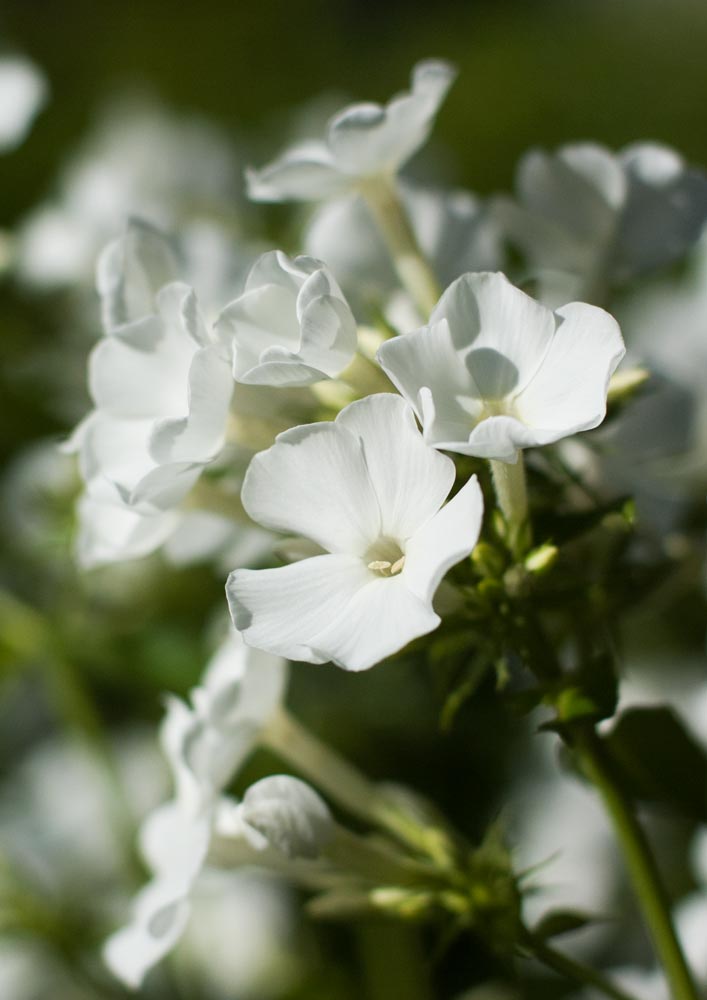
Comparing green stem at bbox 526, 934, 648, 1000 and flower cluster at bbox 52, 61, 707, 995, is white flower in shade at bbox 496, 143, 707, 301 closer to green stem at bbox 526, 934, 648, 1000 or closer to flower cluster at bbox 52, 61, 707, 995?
flower cluster at bbox 52, 61, 707, 995

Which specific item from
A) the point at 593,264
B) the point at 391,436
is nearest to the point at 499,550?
the point at 391,436

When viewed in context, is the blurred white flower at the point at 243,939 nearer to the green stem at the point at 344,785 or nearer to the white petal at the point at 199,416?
the green stem at the point at 344,785

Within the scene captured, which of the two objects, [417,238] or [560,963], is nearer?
[560,963]

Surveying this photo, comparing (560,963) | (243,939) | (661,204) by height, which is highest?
(661,204)

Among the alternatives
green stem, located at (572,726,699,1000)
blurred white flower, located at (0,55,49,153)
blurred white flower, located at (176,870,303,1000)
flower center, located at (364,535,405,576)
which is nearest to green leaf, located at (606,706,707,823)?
green stem, located at (572,726,699,1000)

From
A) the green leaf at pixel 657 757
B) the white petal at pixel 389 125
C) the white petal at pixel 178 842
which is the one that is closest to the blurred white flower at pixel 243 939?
the white petal at pixel 178 842

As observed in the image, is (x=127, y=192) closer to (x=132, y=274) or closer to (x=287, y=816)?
(x=132, y=274)

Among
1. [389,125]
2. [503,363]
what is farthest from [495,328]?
[389,125]

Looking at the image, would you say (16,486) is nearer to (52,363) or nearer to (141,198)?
(52,363)
